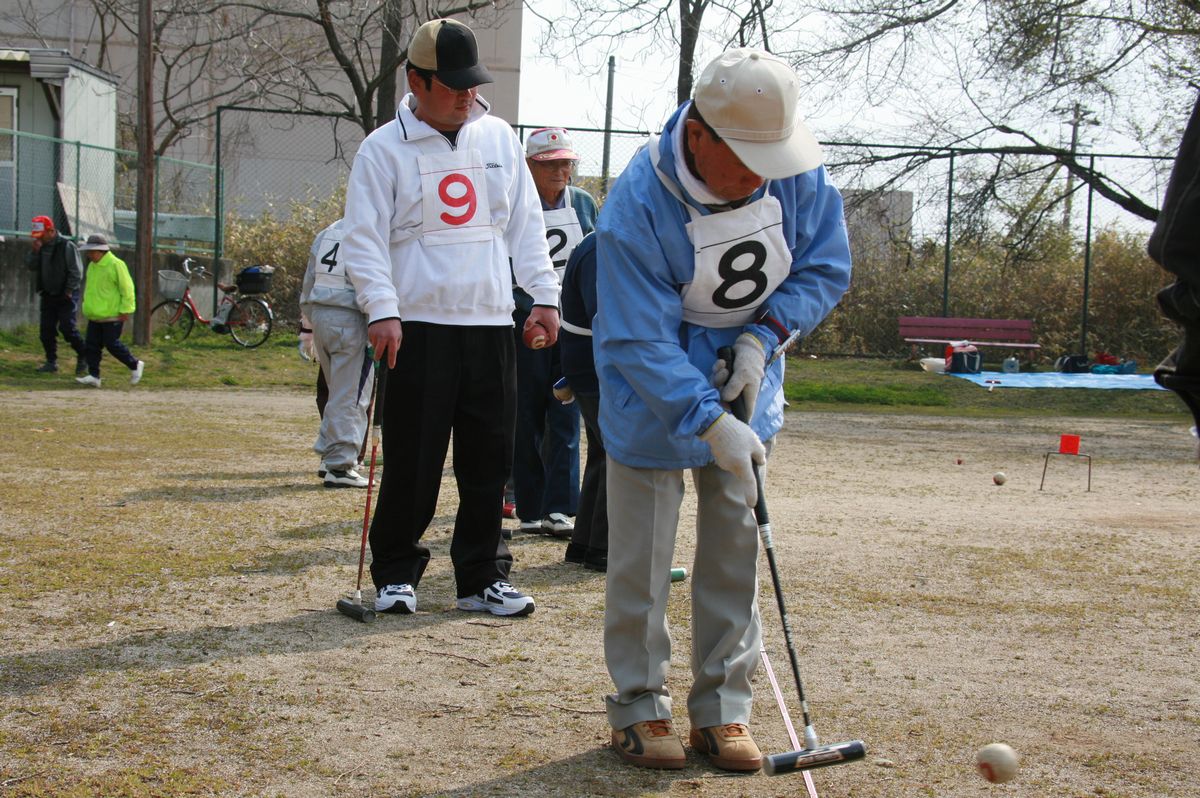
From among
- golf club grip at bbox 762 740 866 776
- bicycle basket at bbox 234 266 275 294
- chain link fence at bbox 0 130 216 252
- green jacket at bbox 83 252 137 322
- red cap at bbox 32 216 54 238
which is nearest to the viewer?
golf club grip at bbox 762 740 866 776

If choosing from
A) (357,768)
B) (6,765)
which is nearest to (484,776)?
(357,768)

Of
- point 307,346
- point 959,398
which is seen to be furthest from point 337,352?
point 959,398

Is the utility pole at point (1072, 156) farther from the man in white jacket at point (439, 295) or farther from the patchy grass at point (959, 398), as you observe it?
the man in white jacket at point (439, 295)

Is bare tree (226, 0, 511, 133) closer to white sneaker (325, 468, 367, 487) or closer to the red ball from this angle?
white sneaker (325, 468, 367, 487)

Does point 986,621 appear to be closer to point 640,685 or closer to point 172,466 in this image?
point 640,685

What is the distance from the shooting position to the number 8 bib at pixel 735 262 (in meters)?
3.39

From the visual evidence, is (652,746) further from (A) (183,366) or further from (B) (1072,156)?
(B) (1072,156)

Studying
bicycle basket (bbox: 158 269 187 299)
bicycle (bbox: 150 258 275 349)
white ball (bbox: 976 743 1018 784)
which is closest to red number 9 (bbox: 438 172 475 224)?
white ball (bbox: 976 743 1018 784)

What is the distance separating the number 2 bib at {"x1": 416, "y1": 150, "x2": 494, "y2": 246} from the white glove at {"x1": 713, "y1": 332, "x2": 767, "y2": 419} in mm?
1735

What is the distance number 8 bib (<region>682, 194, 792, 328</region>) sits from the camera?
3.39 metres

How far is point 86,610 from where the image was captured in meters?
4.87

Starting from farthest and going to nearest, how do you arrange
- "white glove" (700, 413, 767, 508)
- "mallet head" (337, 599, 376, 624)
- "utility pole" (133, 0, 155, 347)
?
"utility pole" (133, 0, 155, 347) → "mallet head" (337, 599, 376, 624) → "white glove" (700, 413, 767, 508)

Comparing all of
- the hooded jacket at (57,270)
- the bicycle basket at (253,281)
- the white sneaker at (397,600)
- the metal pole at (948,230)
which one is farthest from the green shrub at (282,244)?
the white sneaker at (397,600)

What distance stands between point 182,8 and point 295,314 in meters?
5.58
